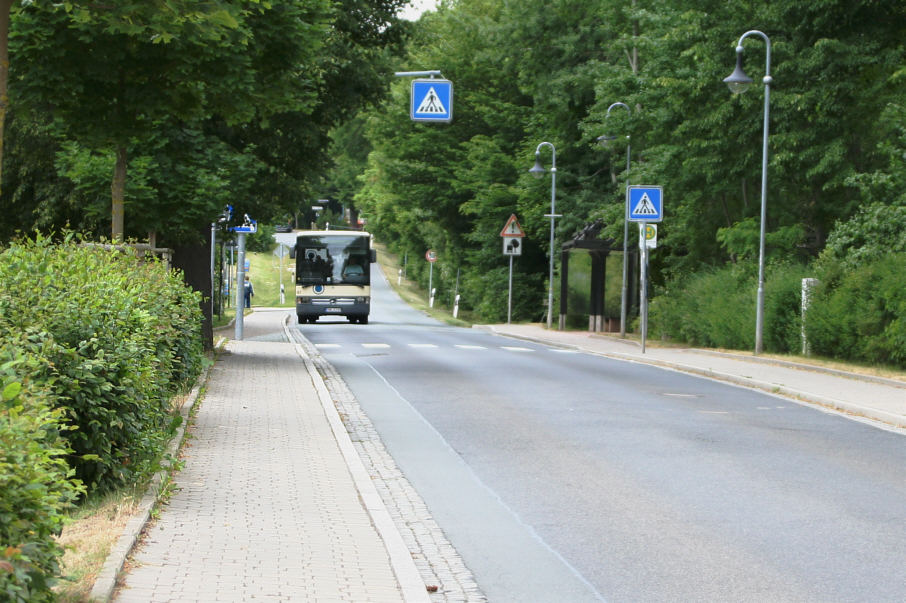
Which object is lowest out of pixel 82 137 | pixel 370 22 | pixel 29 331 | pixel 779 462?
pixel 779 462

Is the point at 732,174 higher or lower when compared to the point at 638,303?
higher

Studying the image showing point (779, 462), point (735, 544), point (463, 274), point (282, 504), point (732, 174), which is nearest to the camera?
point (735, 544)

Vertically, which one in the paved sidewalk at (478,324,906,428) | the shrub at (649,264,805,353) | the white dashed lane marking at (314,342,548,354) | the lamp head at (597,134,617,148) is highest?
the lamp head at (597,134,617,148)

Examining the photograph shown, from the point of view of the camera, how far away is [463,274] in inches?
2527

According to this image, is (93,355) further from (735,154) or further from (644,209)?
(735,154)

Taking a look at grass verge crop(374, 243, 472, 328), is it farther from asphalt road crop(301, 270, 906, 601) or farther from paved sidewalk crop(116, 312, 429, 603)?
paved sidewalk crop(116, 312, 429, 603)

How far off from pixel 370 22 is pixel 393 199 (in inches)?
1569

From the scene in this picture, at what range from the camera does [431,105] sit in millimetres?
23781

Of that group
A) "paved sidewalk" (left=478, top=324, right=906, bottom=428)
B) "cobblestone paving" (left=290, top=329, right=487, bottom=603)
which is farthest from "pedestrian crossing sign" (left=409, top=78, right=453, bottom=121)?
"cobblestone paving" (left=290, top=329, right=487, bottom=603)

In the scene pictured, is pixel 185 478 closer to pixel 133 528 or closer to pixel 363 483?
pixel 363 483

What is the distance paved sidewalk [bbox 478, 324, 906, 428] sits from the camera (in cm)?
1603

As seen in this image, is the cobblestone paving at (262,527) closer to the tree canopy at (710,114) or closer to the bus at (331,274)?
the tree canopy at (710,114)

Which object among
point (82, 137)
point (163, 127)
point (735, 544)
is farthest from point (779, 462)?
point (163, 127)

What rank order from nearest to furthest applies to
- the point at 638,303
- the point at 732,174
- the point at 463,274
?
the point at 732,174 → the point at 638,303 → the point at 463,274
